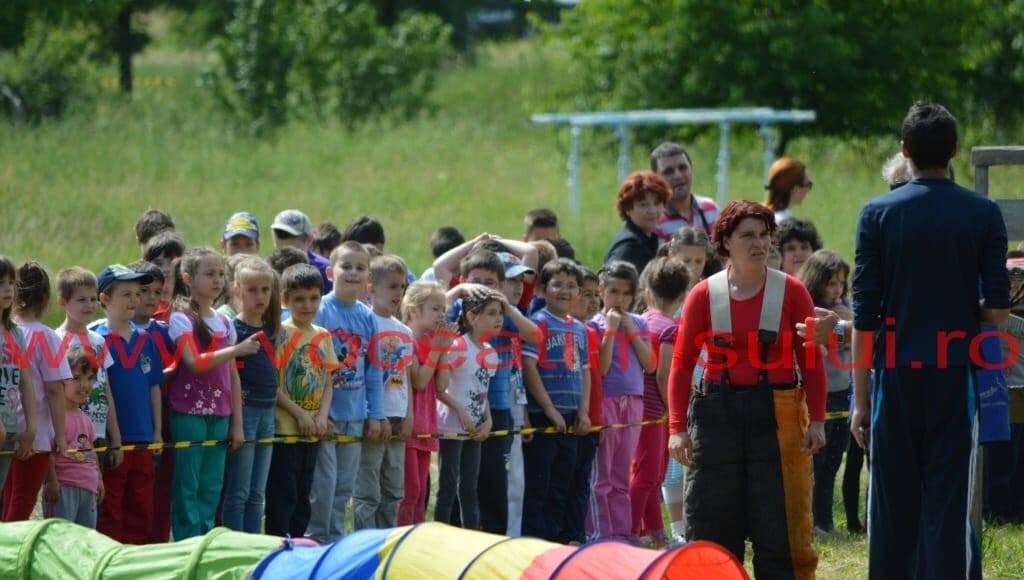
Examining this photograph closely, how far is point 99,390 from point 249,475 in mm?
974

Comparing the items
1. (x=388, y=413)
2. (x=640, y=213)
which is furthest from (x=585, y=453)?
(x=640, y=213)

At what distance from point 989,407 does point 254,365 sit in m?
3.85


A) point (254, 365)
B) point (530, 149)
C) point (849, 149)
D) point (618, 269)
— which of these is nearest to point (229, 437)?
point (254, 365)

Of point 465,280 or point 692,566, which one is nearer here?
point 692,566

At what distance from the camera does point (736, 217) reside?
6863 millimetres

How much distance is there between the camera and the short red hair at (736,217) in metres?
6.86

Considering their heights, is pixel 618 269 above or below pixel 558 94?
below

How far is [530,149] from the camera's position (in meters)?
33.2

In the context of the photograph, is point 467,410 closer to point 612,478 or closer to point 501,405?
point 501,405

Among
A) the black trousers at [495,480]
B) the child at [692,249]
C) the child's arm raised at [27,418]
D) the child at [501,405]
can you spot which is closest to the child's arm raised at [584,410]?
the child at [501,405]

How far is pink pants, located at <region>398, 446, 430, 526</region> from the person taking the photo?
9000 millimetres

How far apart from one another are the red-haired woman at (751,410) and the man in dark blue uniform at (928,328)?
43 cm

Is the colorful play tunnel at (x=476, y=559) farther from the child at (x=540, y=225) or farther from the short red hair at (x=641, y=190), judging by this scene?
the child at (x=540, y=225)

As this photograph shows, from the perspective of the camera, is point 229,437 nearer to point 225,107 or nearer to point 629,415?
point 629,415
